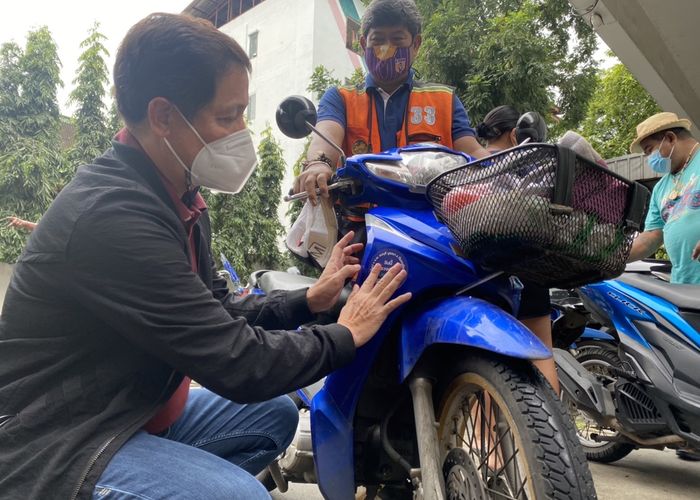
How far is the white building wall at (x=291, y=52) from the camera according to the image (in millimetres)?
17531

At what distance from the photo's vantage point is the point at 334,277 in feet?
5.22

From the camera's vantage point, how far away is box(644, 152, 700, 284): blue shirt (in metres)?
3.10

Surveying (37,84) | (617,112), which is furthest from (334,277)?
(617,112)

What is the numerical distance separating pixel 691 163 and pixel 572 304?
1.07 meters

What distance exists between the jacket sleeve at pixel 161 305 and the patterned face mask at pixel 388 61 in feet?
3.71

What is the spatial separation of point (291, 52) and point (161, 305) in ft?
60.4

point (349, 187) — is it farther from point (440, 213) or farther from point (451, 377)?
point (451, 377)

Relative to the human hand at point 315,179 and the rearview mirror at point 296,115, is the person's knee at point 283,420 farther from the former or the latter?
the rearview mirror at point 296,115

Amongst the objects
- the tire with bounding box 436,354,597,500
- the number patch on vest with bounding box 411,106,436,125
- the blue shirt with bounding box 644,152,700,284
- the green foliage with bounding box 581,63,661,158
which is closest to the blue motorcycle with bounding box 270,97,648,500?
the tire with bounding box 436,354,597,500

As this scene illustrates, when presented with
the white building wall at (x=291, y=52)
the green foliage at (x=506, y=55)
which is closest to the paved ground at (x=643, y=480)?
the green foliage at (x=506, y=55)

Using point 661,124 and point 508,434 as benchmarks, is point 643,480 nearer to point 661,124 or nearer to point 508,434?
point 661,124

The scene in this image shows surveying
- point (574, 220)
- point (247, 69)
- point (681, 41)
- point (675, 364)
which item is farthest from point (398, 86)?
point (681, 41)

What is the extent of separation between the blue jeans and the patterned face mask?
48.8 inches

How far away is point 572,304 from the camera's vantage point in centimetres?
320
